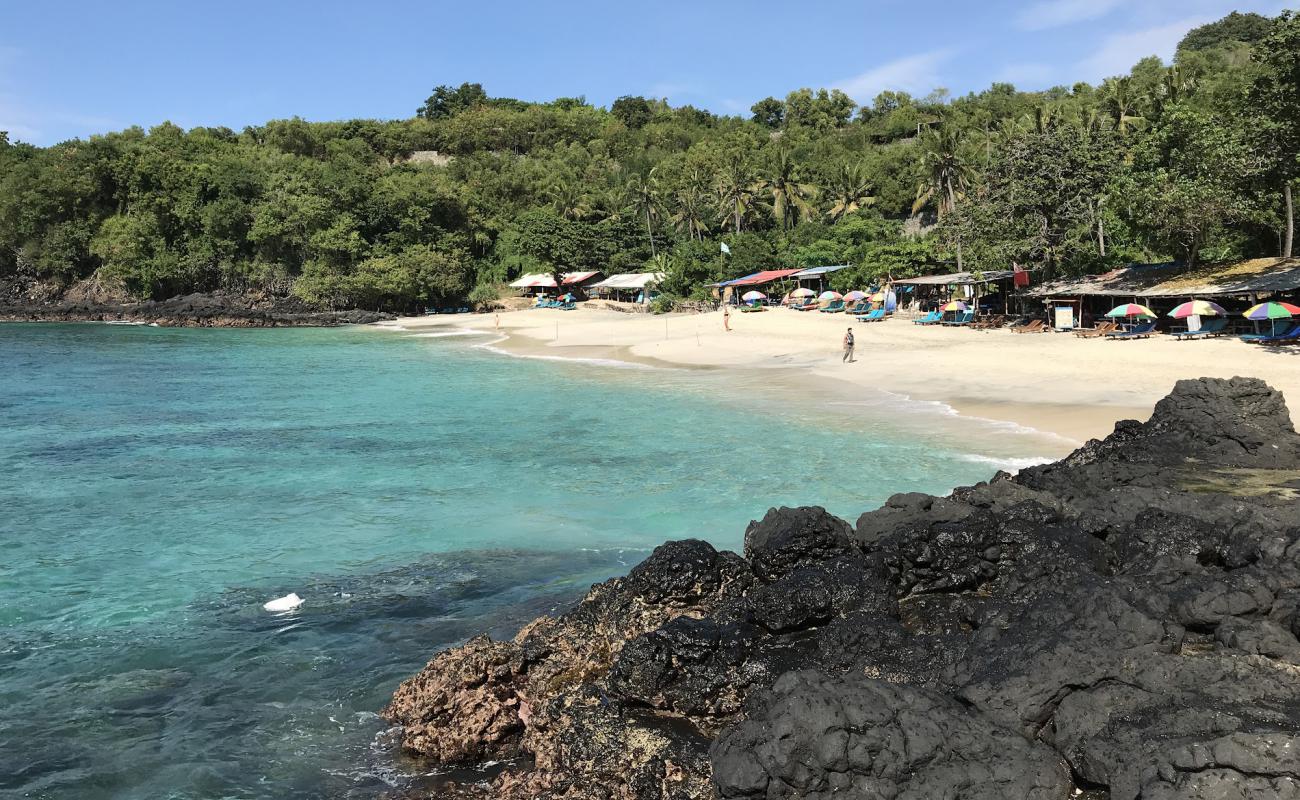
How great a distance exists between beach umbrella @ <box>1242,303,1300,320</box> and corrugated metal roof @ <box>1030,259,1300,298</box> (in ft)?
5.74

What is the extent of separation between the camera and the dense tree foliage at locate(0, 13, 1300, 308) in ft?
129

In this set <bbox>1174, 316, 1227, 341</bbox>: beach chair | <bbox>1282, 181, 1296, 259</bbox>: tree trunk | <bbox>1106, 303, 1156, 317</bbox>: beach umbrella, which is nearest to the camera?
<bbox>1174, 316, 1227, 341</bbox>: beach chair

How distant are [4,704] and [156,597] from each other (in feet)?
9.61

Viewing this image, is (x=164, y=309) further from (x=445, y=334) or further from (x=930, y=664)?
(x=930, y=664)

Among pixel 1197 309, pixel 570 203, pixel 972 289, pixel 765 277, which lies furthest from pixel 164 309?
pixel 1197 309

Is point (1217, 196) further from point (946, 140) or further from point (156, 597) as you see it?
point (156, 597)

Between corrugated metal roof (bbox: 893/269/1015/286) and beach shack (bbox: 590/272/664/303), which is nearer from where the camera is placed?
corrugated metal roof (bbox: 893/269/1015/286)

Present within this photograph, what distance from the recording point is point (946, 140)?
55688 mm

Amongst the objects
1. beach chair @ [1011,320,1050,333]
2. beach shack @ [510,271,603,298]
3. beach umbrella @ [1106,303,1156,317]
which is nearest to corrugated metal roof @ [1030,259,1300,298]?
beach umbrella @ [1106,303,1156,317]

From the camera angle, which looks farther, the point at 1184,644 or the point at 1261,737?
the point at 1184,644

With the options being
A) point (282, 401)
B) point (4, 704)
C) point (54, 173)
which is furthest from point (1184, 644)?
point (54, 173)

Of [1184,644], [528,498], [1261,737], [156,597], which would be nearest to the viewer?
[1261,737]

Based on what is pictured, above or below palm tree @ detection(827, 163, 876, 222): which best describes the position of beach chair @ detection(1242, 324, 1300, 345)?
below

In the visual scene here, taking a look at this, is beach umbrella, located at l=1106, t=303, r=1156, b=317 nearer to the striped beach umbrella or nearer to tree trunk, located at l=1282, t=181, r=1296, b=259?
the striped beach umbrella
